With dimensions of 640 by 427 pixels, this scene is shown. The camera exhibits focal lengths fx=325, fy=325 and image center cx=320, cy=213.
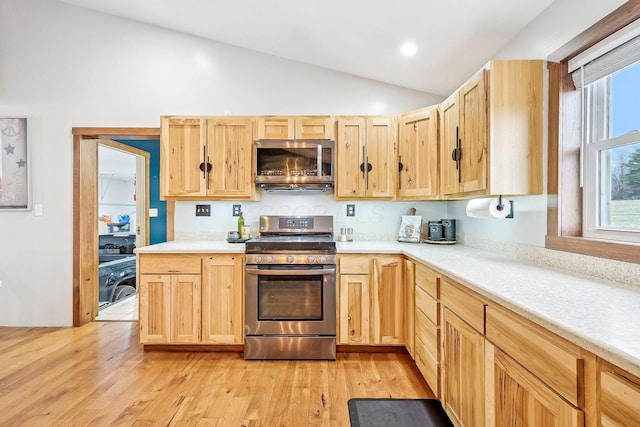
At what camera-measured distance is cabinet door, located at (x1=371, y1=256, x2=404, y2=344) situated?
2633mm

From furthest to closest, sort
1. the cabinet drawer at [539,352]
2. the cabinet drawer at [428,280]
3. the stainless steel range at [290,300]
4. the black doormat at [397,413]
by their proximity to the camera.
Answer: the stainless steel range at [290,300]
the cabinet drawer at [428,280]
the black doormat at [397,413]
the cabinet drawer at [539,352]

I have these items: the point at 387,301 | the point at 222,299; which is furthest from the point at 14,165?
the point at 387,301

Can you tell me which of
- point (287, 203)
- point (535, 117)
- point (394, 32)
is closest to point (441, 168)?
point (535, 117)

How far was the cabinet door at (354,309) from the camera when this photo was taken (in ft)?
8.69

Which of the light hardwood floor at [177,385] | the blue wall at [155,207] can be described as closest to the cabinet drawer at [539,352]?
the light hardwood floor at [177,385]

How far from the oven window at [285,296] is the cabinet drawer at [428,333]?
0.78 metres

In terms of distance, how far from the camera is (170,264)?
265 centimetres

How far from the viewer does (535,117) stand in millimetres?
1863

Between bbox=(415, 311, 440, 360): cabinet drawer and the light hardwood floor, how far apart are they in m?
0.33

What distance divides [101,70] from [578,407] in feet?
13.9

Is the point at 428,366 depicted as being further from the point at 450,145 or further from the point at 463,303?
the point at 450,145

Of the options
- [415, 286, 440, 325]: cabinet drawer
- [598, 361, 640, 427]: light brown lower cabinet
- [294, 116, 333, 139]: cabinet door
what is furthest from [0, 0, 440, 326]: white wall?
[598, 361, 640, 427]: light brown lower cabinet

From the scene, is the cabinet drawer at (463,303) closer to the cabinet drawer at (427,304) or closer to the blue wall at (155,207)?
the cabinet drawer at (427,304)

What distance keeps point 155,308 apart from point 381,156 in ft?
7.59
